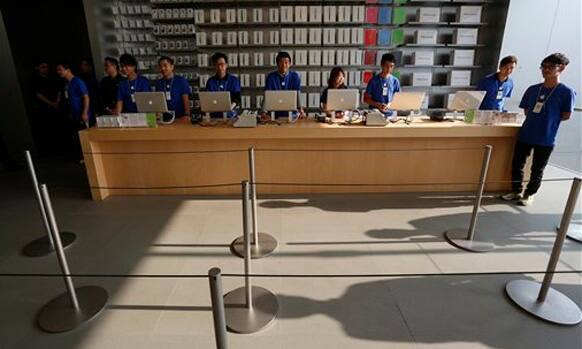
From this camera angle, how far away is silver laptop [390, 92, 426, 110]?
3.68 metres

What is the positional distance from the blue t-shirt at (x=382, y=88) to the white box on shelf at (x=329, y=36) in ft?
5.10

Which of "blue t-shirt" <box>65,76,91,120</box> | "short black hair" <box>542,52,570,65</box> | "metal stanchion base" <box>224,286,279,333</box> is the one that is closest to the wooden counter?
"short black hair" <box>542,52,570,65</box>

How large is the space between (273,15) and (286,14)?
0.22 metres

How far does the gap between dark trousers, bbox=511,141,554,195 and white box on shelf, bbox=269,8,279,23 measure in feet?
13.1

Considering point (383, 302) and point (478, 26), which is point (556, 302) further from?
point (478, 26)

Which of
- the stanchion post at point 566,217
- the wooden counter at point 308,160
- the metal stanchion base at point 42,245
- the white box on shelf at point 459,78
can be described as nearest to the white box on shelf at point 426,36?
the white box on shelf at point 459,78

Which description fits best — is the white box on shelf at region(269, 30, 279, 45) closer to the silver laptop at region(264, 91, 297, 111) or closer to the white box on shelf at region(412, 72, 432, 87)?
the silver laptop at region(264, 91, 297, 111)

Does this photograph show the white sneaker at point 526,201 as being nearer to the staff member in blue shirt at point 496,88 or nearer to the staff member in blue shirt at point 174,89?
the staff member in blue shirt at point 496,88

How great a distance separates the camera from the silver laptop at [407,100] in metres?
3.68

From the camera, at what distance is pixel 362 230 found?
10.3 feet

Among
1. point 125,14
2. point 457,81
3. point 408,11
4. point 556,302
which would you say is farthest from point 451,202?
point 125,14

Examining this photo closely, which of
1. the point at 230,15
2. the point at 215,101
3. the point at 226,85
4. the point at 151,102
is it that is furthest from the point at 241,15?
the point at 151,102

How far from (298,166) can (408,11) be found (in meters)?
3.77

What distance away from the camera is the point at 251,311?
6.93ft
